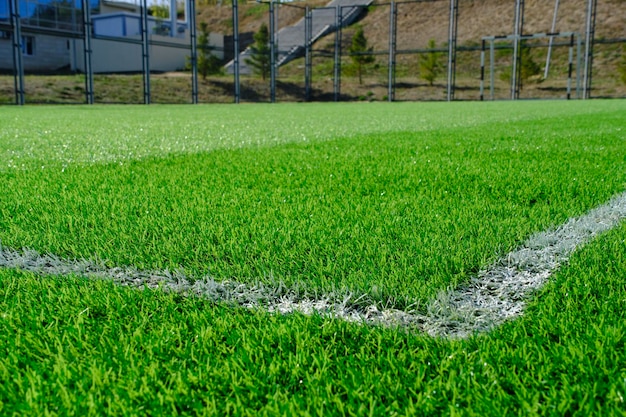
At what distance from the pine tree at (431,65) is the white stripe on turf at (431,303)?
2376cm

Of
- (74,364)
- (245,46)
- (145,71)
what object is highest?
(245,46)

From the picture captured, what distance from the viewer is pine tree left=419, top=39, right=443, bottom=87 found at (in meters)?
24.7

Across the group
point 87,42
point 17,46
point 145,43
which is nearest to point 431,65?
point 145,43

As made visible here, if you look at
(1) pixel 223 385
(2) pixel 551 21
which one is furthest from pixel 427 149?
(2) pixel 551 21

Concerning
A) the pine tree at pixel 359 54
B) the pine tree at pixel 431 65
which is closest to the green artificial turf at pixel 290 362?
the pine tree at pixel 431 65

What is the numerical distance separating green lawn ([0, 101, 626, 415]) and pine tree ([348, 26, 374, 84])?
22.5 meters

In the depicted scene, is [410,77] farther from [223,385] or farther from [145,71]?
[223,385]

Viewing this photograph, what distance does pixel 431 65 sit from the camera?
24.7 metres

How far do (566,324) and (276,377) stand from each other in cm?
59

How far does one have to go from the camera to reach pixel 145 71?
739 inches

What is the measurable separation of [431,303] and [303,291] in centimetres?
32

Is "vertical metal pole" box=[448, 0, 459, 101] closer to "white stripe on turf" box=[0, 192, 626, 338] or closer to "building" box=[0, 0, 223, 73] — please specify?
"building" box=[0, 0, 223, 73]

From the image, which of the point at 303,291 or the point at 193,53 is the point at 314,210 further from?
the point at 193,53

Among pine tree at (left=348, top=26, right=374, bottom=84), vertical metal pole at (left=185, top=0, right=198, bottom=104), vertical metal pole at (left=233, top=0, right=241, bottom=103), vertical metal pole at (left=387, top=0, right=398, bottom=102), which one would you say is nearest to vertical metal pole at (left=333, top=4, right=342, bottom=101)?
pine tree at (left=348, top=26, right=374, bottom=84)
